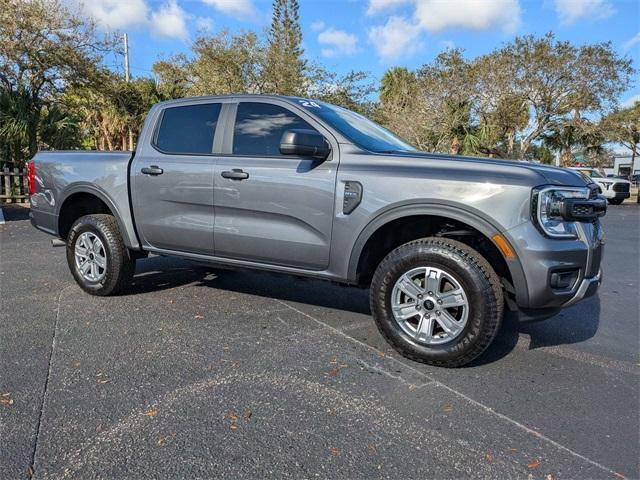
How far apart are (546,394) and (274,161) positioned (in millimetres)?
2515

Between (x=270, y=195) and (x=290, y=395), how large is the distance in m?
1.59

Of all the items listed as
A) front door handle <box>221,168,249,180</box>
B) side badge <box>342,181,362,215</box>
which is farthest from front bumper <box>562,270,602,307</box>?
A: front door handle <box>221,168,249,180</box>

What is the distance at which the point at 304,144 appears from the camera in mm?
3578

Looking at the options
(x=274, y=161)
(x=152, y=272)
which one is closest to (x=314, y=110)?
(x=274, y=161)

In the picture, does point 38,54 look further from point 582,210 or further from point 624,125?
point 624,125

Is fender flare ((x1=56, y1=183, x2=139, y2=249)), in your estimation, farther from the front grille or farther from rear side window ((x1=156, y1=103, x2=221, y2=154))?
the front grille

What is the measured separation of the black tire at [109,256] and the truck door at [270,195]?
3.95ft

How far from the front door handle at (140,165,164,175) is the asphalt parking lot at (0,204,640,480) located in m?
1.26

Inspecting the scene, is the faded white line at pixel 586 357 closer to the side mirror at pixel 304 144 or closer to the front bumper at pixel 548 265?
the front bumper at pixel 548 265

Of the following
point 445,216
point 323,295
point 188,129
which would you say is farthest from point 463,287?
point 188,129

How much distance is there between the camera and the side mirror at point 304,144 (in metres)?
3.54

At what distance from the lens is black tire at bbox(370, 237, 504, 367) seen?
3.29 metres

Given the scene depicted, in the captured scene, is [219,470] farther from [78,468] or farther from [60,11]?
[60,11]

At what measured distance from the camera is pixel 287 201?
389 cm
